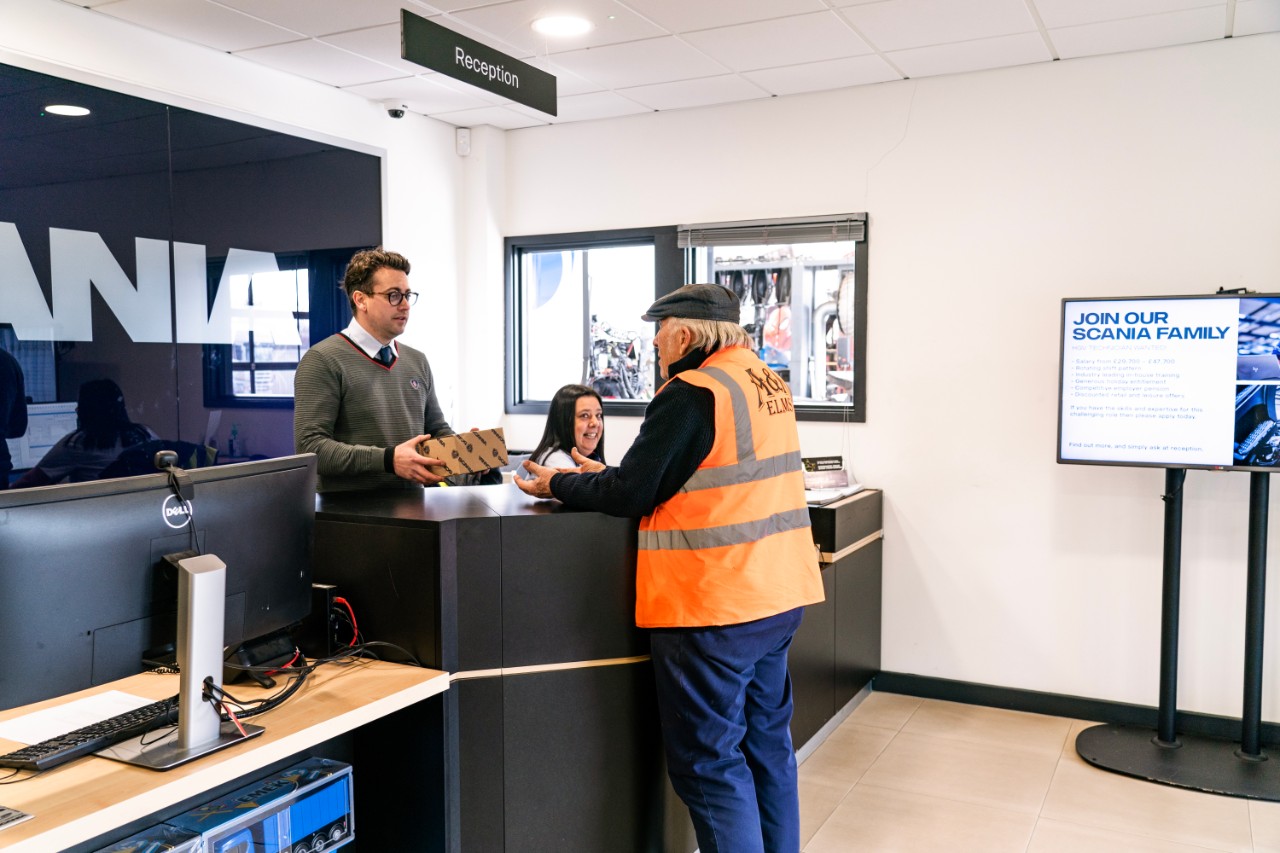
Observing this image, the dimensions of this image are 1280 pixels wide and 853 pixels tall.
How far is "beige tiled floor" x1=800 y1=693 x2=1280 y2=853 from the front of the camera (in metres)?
3.15

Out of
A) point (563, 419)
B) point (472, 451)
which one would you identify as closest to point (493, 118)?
point (563, 419)

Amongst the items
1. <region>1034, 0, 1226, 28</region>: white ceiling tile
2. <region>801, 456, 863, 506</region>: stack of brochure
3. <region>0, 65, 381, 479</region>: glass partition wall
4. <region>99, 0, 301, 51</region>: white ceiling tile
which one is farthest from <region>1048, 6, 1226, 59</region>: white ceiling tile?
<region>0, 65, 381, 479</region>: glass partition wall

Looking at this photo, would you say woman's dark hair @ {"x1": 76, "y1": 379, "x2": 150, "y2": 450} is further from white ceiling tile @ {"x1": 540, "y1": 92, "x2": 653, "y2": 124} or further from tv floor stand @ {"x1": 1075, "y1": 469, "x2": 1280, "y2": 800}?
tv floor stand @ {"x1": 1075, "y1": 469, "x2": 1280, "y2": 800}

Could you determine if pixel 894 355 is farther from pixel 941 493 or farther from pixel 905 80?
pixel 905 80

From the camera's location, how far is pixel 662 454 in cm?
228

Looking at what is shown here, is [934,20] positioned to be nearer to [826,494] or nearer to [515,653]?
[826,494]

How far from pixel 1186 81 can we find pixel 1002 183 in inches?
29.5

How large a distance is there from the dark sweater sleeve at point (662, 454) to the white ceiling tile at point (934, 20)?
191 cm

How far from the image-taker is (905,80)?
174 inches

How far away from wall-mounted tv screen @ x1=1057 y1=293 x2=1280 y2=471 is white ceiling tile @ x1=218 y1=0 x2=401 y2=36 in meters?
Result: 2.71

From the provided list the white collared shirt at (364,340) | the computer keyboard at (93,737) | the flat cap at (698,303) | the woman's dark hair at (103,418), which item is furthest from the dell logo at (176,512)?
the woman's dark hair at (103,418)

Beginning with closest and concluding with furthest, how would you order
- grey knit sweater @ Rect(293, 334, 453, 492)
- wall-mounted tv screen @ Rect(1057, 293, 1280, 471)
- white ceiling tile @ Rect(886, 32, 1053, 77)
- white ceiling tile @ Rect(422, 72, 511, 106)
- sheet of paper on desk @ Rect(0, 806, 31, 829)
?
1. sheet of paper on desk @ Rect(0, 806, 31, 829)
2. grey knit sweater @ Rect(293, 334, 453, 492)
3. wall-mounted tv screen @ Rect(1057, 293, 1280, 471)
4. white ceiling tile @ Rect(886, 32, 1053, 77)
5. white ceiling tile @ Rect(422, 72, 511, 106)

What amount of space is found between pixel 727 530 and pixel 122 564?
1242 mm

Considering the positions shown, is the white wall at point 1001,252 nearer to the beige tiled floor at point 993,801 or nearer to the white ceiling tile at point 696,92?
the white ceiling tile at point 696,92
